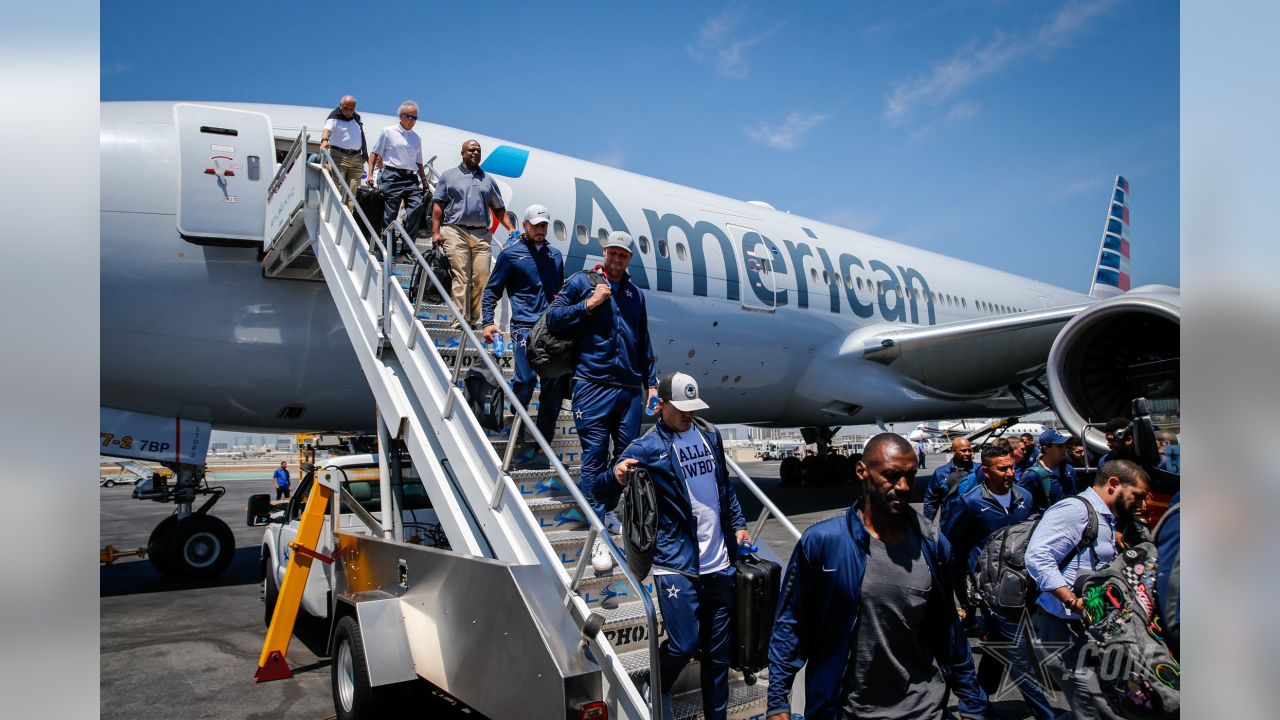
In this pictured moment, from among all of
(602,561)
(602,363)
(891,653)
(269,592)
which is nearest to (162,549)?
(269,592)

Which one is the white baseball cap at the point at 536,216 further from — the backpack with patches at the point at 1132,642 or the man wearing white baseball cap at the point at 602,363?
the backpack with patches at the point at 1132,642

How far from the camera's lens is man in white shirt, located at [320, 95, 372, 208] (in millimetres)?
7047

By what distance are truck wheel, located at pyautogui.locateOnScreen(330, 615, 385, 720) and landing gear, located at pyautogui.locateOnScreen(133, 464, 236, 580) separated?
4.14 m

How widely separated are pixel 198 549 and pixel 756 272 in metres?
7.04

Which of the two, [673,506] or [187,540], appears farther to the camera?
[187,540]

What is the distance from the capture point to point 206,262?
22.6ft

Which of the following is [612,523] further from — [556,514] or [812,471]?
[812,471]

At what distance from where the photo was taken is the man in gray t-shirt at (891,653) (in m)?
2.46

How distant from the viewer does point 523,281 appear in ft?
17.4

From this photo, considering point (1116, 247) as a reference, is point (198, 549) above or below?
below

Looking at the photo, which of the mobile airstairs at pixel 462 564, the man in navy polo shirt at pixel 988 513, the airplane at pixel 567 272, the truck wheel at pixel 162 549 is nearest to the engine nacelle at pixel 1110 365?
the airplane at pixel 567 272
